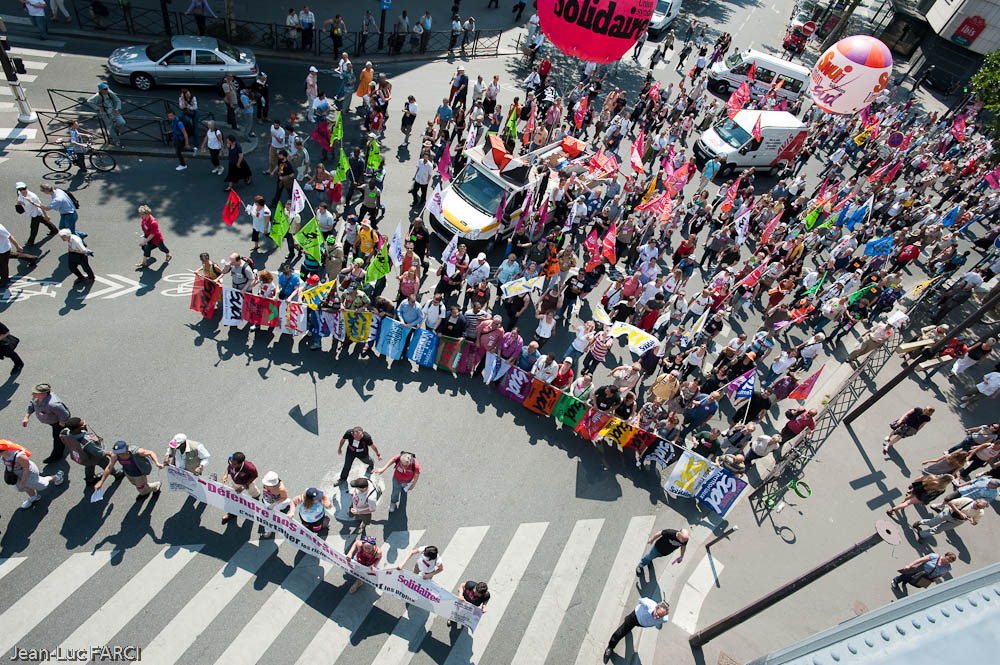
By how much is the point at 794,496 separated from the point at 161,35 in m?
26.8

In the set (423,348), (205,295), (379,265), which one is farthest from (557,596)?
(205,295)

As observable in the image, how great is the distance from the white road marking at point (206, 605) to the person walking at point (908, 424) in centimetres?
1375

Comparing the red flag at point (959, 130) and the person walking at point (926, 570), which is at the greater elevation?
the red flag at point (959, 130)

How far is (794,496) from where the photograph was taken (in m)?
11.6

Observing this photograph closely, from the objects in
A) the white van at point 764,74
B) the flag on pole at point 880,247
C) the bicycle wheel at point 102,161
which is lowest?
the bicycle wheel at point 102,161

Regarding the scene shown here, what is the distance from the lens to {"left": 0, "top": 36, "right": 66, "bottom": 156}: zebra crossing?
48.3 ft

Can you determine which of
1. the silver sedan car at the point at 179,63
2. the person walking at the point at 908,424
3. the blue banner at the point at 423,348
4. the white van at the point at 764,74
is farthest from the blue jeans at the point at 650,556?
the white van at the point at 764,74

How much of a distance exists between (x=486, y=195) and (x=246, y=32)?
15.7m

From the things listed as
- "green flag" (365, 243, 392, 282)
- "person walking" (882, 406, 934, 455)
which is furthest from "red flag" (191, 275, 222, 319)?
"person walking" (882, 406, 934, 455)

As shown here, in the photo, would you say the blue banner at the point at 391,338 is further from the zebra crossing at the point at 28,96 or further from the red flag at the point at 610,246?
the zebra crossing at the point at 28,96

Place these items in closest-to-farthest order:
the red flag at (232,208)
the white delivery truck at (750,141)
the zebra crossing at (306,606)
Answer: the zebra crossing at (306,606)
the red flag at (232,208)
the white delivery truck at (750,141)

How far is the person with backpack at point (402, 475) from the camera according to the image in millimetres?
9000

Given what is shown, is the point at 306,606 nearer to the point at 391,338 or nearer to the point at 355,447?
the point at 355,447

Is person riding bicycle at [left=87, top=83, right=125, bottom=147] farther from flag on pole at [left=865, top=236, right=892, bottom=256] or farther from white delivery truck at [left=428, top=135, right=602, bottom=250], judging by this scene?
flag on pole at [left=865, top=236, right=892, bottom=256]
